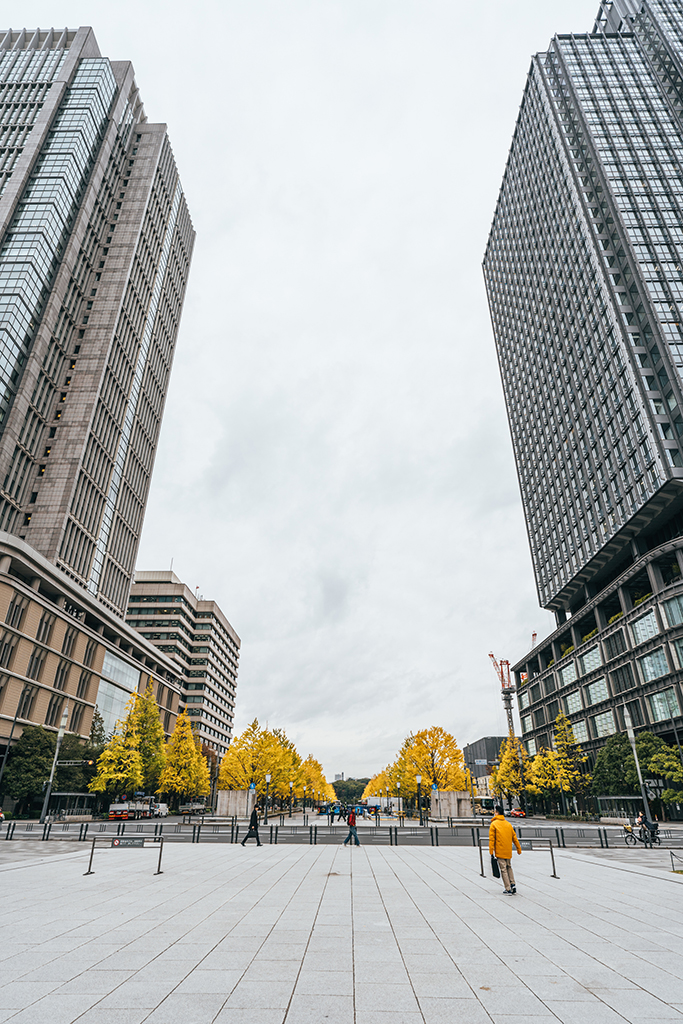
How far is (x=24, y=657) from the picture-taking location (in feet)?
186

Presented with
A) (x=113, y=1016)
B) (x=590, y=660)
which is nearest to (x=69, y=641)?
(x=113, y=1016)

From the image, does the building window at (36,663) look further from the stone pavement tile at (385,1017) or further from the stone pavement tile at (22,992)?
the stone pavement tile at (385,1017)

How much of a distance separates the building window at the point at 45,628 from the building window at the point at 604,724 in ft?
221

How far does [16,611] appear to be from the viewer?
5622 cm

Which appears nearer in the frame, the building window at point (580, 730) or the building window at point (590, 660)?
the building window at point (590, 660)

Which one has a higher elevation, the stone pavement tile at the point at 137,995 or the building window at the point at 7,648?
the building window at the point at 7,648

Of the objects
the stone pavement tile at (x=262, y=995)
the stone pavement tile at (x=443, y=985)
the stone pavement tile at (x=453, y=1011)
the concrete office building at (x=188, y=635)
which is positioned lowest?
the stone pavement tile at (x=453, y=1011)

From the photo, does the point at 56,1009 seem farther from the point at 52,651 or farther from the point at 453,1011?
the point at 52,651

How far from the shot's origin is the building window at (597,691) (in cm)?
7275

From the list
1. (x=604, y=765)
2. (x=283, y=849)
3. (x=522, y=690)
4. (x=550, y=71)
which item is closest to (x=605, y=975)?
(x=283, y=849)

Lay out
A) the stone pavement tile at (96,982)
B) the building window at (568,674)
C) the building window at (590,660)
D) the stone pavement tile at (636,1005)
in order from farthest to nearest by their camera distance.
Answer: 1. the building window at (568,674)
2. the building window at (590,660)
3. the stone pavement tile at (96,982)
4. the stone pavement tile at (636,1005)

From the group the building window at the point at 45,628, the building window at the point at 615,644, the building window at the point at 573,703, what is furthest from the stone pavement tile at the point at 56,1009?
the building window at the point at 573,703

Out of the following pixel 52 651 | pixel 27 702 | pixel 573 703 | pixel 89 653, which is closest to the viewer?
pixel 27 702

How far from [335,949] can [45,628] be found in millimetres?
61482
